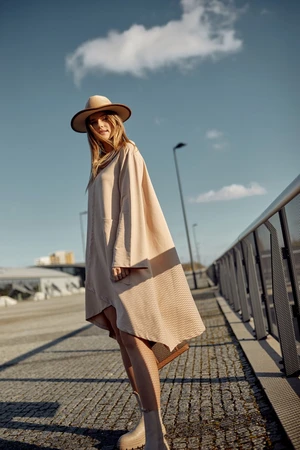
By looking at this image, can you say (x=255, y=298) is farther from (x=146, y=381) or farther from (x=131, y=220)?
(x=131, y=220)

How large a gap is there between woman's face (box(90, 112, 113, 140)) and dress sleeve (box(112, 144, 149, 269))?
11.2 inches

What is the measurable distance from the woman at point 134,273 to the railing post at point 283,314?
46.3 inches

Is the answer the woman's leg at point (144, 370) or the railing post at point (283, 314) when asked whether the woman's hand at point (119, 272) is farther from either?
the railing post at point (283, 314)

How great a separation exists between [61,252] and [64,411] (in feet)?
312

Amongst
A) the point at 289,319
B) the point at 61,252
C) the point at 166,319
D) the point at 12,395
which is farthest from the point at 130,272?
the point at 61,252

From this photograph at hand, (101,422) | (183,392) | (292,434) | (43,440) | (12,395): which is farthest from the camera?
(12,395)

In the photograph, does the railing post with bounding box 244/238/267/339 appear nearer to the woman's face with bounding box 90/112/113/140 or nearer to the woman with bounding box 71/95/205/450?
the woman with bounding box 71/95/205/450

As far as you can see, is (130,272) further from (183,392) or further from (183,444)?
(183,392)

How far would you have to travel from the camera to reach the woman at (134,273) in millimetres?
2430

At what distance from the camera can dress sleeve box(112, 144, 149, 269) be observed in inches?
96.7

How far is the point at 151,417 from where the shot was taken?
2434 mm

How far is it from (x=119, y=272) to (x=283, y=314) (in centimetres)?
166

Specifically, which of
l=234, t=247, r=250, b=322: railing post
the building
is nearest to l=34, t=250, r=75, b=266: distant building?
the building

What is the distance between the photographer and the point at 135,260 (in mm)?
2455
